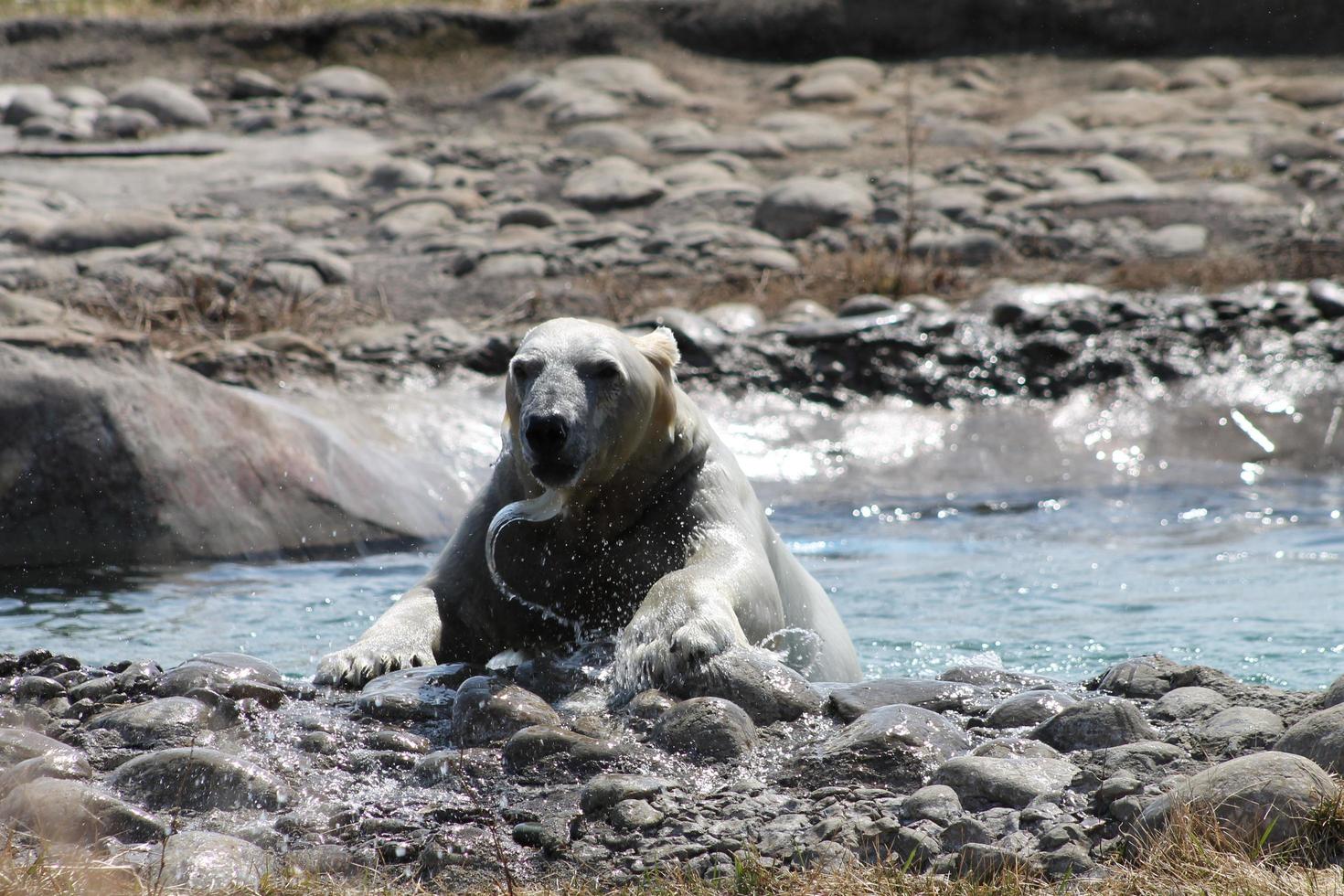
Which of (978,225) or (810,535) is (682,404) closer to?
(810,535)

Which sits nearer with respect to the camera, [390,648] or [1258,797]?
[1258,797]

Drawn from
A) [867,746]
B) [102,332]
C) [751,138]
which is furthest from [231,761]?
[751,138]

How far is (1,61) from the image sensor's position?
17.6 meters

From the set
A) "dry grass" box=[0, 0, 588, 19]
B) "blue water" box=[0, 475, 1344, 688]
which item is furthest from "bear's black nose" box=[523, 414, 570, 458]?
"dry grass" box=[0, 0, 588, 19]

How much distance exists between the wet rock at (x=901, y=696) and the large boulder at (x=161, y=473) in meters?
3.80

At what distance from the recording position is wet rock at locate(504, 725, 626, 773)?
3.12 metres

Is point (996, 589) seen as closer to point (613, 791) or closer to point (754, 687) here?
point (754, 687)

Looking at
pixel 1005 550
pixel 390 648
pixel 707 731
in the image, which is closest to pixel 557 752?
pixel 707 731

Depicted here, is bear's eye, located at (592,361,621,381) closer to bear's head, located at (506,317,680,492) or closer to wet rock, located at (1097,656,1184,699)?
bear's head, located at (506,317,680,492)

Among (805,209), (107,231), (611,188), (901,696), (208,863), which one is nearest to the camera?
(208,863)

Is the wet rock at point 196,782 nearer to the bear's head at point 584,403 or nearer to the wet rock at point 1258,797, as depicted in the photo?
the bear's head at point 584,403

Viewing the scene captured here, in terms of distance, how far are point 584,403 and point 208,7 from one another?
17862mm

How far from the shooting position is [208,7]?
19.7 metres

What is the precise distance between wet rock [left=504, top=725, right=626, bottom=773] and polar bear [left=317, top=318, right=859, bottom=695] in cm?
49
